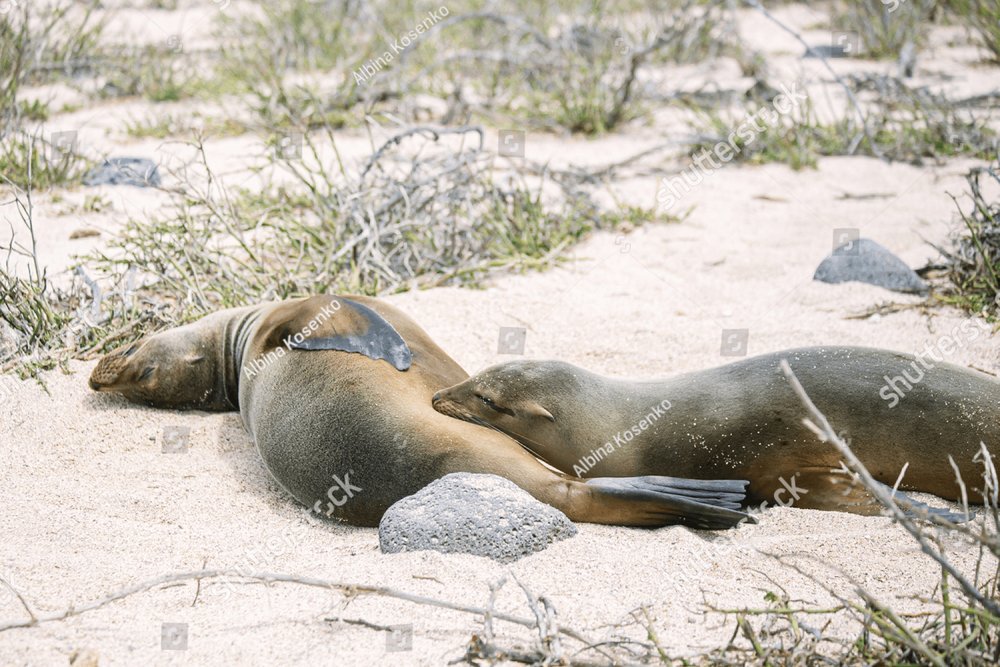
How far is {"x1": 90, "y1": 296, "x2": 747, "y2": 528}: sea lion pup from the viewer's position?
3238mm

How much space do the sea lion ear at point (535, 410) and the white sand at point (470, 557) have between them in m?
0.50

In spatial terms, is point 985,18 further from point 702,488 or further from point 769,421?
point 702,488

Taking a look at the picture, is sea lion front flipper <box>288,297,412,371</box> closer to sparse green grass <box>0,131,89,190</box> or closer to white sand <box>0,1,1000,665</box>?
white sand <box>0,1,1000,665</box>

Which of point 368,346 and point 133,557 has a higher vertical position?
point 368,346

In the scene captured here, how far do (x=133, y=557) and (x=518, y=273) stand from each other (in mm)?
2871

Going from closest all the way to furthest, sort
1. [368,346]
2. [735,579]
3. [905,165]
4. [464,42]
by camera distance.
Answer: [735,579]
[368,346]
[905,165]
[464,42]

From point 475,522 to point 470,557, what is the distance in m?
0.10

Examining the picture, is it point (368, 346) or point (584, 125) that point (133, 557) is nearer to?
point (368, 346)

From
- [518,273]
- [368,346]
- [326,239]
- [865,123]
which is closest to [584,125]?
[865,123]

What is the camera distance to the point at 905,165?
6949 mm

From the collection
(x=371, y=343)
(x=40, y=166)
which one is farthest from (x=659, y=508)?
(x=40, y=166)

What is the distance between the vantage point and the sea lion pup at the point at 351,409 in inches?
127

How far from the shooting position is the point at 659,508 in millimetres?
3193

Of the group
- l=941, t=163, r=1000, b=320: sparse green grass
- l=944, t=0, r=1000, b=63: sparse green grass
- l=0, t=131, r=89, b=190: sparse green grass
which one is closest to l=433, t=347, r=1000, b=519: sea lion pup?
l=941, t=163, r=1000, b=320: sparse green grass
